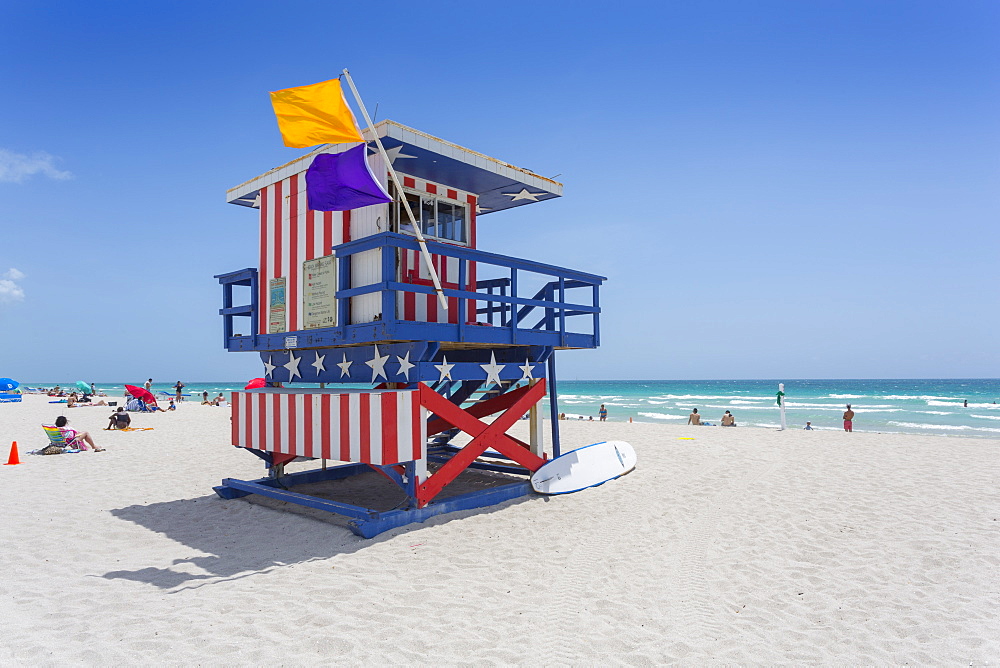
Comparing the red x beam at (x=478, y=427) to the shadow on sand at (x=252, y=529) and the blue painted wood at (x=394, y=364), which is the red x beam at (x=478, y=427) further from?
the shadow on sand at (x=252, y=529)

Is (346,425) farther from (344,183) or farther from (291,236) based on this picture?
(291,236)

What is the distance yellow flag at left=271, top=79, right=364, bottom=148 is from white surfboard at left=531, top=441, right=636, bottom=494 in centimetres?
584

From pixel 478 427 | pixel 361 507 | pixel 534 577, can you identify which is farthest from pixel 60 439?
pixel 534 577

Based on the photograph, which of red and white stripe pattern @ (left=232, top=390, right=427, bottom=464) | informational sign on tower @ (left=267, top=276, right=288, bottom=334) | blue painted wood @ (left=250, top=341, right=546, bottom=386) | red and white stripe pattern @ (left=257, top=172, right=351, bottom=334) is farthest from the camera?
Result: informational sign on tower @ (left=267, top=276, right=288, bottom=334)

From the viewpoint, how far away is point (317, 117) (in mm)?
A: 7555

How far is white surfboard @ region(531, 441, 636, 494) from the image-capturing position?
9.66 meters

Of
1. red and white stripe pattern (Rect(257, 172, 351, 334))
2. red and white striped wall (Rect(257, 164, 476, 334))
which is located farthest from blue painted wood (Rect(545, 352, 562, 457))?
red and white stripe pattern (Rect(257, 172, 351, 334))

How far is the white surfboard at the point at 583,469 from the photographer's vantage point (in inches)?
380

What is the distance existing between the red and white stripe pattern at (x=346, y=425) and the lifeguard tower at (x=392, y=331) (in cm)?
2

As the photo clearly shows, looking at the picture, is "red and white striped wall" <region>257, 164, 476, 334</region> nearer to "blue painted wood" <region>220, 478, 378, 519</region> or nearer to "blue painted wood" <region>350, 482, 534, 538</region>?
"blue painted wood" <region>220, 478, 378, 519</region>

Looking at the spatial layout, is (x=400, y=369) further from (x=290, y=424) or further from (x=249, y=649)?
(x=249, y=649)

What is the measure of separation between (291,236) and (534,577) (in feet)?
20.7

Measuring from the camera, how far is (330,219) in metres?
8.77

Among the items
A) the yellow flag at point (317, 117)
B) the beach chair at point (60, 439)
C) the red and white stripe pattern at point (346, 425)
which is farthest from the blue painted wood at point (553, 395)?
the beach chair at point (60, 439)
